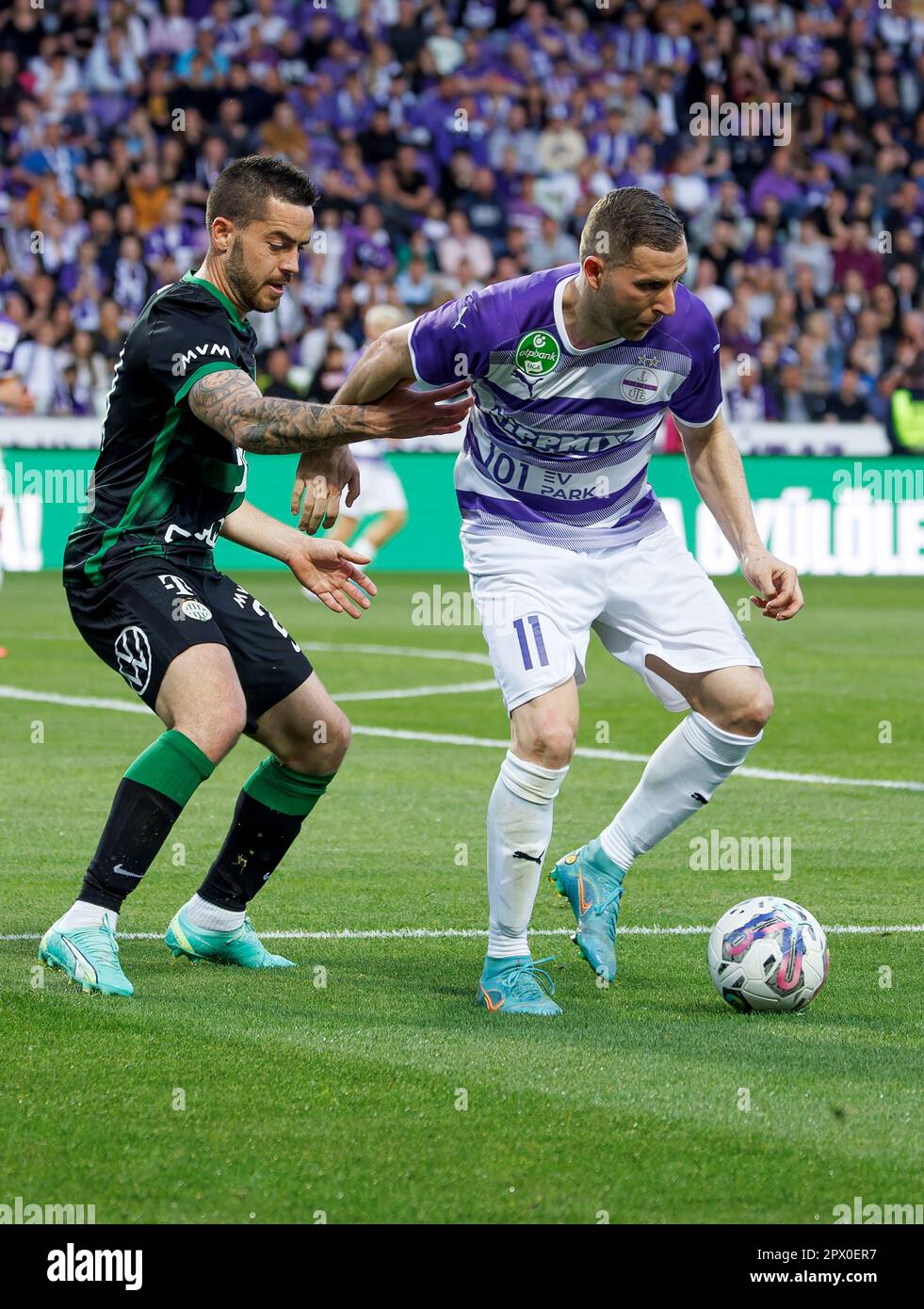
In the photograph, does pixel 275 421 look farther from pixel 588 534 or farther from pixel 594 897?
pixel 594 897

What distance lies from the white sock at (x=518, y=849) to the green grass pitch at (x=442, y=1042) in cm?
20

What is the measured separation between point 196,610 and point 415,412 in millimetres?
801

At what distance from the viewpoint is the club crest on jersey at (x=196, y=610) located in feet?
16.6

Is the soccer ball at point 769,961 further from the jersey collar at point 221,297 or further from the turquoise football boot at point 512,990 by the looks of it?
the jersey collar at point 221,297

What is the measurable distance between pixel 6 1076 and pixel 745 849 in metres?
3.58

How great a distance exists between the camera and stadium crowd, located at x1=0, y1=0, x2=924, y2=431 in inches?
841

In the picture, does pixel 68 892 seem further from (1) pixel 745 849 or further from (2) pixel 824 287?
(2) pixel 824 287

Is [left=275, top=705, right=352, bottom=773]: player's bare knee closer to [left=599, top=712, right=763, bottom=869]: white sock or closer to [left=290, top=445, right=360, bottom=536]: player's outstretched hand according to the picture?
[left=290, top=445, right=360, bottom=536]: player's outstretched hand

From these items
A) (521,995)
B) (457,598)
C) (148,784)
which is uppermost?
(148,784)

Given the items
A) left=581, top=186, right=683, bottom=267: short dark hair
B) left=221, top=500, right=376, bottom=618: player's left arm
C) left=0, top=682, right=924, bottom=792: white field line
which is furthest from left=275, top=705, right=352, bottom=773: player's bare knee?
left=0, top=682, right=924, bottom=792: white field line

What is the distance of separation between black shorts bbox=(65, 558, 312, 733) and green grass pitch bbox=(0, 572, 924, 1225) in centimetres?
80

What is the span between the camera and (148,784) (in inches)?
196

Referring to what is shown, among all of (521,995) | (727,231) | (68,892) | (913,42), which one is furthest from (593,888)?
(913,42)

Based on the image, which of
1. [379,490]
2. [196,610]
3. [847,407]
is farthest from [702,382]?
[847,407]
